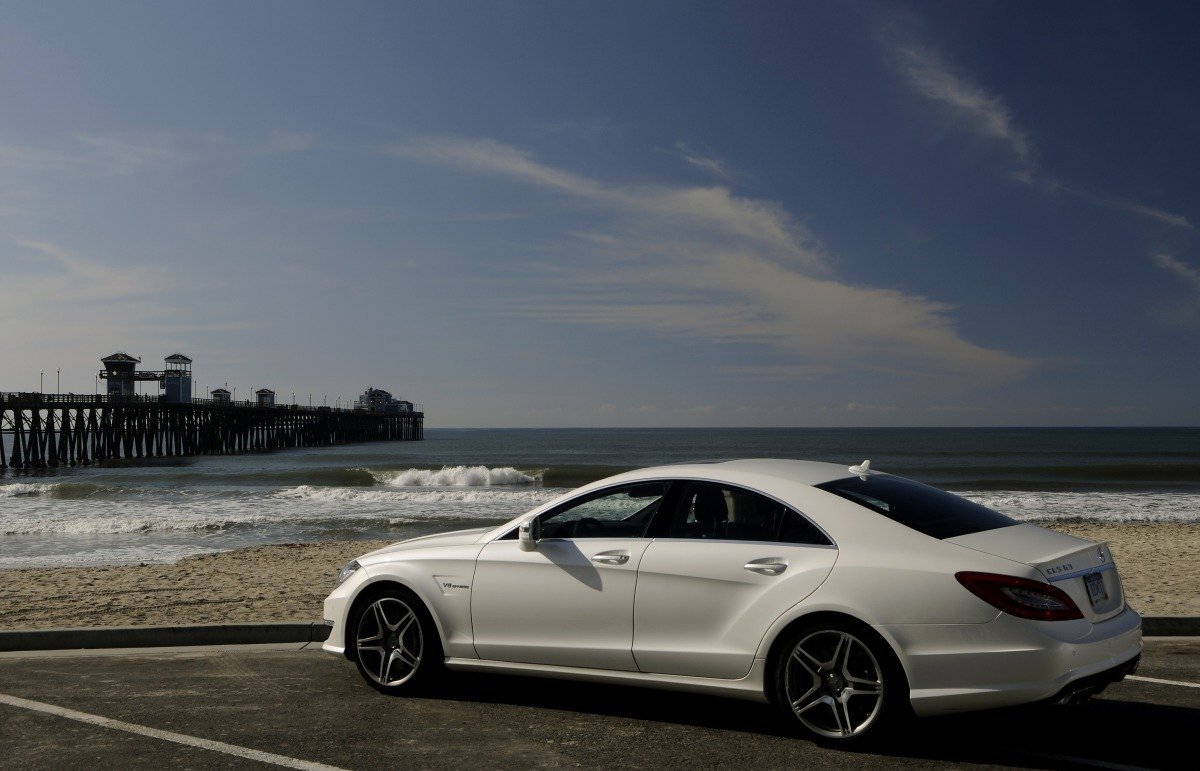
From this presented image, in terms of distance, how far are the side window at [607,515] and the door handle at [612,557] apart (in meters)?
0.15

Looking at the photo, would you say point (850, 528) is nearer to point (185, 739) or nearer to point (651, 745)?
point (651, 745)

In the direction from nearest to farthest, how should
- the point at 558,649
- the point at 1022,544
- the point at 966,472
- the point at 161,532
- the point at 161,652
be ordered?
the point at 1022,544, the point at 558,649, the point at 161,652, the point at 161,532, the point at 966,472

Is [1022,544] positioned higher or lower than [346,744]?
higher

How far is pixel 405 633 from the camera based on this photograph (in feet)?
19.0

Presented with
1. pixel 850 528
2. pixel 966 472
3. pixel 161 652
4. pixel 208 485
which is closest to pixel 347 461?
pixel 208 485

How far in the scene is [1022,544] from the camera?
4648 millimetres

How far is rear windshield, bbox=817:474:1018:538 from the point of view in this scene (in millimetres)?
4770

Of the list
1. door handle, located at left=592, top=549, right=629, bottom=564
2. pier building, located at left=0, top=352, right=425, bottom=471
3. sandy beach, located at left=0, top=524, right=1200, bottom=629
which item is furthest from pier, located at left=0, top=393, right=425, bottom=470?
door handle, located at left=592, top=549, right=629, bottom=564

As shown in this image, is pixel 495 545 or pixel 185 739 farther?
pixel 495 545

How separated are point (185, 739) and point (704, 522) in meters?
2.91

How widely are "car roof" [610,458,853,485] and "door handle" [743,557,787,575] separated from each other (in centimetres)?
47

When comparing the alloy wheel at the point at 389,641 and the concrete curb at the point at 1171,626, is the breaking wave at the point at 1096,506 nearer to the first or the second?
the concrete curb at the point at 1171,626

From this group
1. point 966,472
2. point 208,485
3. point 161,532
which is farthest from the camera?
point 966,472

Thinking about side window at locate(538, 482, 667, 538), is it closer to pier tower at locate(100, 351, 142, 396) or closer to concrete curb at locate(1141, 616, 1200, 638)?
concrete curb at locate(1141, 616, 1200, 638)
